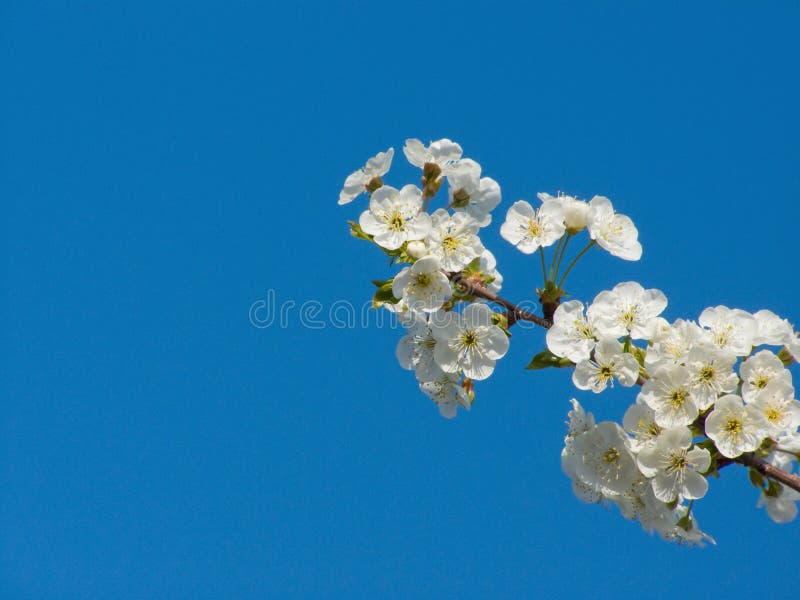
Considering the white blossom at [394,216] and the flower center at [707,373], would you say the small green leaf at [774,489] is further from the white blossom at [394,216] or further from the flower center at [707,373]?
the white blossom at [394,216]

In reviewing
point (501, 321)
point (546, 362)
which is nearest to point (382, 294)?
point (501, 321)

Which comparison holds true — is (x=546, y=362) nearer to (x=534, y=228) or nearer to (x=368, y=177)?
(x=534, y=228)

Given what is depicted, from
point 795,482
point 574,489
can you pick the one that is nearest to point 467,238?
point 574,489

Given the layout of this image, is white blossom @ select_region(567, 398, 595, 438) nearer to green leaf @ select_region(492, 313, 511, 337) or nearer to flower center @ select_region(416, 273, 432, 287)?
green leaf @ select_region(492, 313, 511, 337)

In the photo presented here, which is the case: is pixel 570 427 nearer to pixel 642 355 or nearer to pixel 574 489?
pixel 574 489

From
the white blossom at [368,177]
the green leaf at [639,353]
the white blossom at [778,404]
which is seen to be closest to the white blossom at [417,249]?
the white blossom at [368,177]

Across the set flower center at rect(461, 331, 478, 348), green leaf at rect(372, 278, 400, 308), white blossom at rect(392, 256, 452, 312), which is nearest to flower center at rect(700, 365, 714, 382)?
flower center at rect(461, 331, 478, 348)
